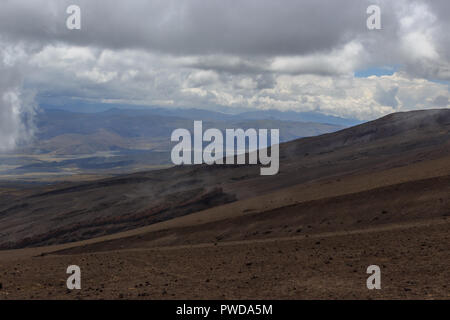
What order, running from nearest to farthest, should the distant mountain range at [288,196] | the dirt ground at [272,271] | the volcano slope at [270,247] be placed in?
the dirt ground at [272,271] < the volcano slope at [270,247] < the distant mountain range at [288,196]

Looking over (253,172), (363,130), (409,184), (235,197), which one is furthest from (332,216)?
(363,130)

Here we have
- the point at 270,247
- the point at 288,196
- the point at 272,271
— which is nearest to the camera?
the point at 272,271

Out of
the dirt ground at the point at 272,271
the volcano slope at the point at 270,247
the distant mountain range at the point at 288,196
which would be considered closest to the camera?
the dirt ground at the point at 272,271

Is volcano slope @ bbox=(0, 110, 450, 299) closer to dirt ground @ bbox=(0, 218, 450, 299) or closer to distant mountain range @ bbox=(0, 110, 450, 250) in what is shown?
dirt ground @ bbox=(0, 218, 450, 299)

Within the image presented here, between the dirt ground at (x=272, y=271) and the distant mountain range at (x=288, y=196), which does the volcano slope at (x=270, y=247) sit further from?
the distant mountain range at (x=288, y=196)

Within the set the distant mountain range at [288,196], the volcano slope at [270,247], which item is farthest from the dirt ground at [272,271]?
the distant mountain range at [288,196]

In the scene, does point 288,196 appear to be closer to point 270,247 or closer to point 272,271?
point 270,247

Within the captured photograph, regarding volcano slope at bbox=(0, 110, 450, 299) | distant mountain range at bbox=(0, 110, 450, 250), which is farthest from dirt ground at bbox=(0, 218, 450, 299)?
distant mountain range at bbox=(0, 110, 450, 250)

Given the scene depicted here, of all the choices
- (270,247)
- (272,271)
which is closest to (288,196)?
(270,247)

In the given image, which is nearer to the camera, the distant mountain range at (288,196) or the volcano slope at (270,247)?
the volcano slope at (270,247)

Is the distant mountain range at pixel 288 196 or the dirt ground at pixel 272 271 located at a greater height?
the distant mountain range at pixel 288 196
